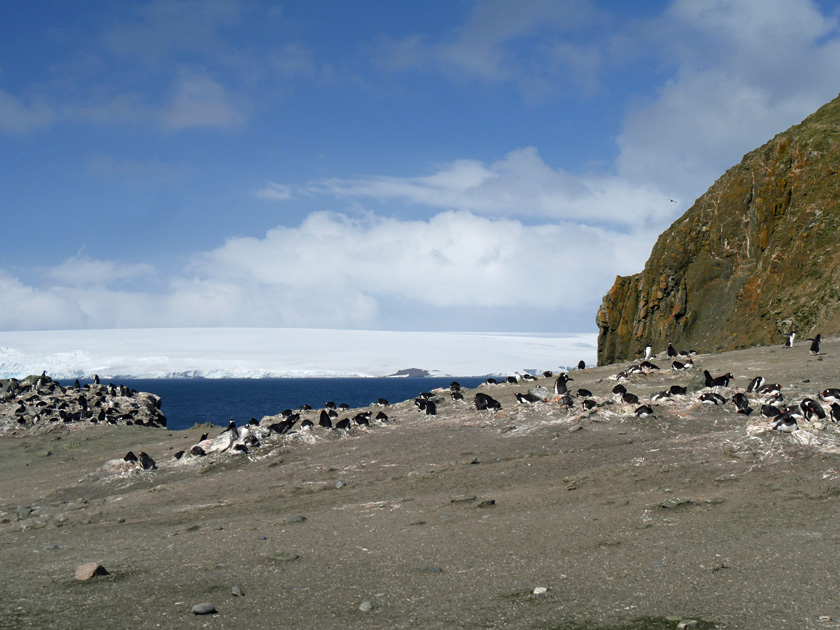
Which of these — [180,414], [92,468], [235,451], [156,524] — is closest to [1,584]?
[156,524]

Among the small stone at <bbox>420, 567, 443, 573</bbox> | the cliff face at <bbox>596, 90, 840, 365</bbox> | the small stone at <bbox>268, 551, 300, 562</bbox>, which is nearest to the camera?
the small stone at <bbox>420, 567, 443, 573</bbox>

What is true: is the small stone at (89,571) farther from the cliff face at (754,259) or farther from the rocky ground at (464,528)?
the cliff face at (754,259)

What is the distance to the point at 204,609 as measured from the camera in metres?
8.37

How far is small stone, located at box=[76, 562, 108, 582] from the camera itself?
10.0 meters

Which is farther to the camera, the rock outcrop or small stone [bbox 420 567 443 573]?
the rock outcrop

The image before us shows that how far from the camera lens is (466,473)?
17.5 metres

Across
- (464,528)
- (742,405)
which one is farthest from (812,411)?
(464,528)

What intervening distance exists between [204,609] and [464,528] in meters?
5.54

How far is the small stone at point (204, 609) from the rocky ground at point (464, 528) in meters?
0.20

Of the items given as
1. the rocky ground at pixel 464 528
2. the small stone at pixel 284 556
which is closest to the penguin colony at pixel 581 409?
the rocky ground at pixel 464 528

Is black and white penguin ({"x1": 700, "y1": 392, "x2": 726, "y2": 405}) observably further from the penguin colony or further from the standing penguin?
the standing penguin

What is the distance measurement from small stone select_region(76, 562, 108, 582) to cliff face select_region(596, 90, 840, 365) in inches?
1561

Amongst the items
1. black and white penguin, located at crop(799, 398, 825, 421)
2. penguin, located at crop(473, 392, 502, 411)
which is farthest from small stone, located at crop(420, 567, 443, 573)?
penguin, located at crop(473, 392, 502, 411)

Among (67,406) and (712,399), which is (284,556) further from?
(67,406)
